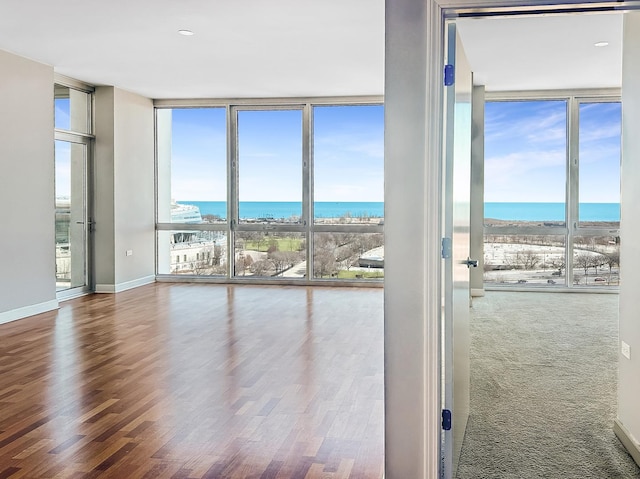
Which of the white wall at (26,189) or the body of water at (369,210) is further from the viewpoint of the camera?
the body of water at (369,210)

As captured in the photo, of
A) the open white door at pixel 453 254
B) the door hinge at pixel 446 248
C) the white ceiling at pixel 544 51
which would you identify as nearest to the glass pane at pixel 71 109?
the white ceiling at pixel 544 51

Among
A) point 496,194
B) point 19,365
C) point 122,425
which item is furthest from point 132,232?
point 122,425

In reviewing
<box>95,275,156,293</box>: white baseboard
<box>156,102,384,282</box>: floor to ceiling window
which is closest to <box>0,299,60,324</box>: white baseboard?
<box>95,275,156,293</box>: white baseboard

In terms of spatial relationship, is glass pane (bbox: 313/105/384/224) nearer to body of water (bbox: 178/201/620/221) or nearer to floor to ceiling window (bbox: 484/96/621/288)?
body of water (bbox: 178/201/620/221)

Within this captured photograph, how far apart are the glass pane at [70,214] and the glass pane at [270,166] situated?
2.29 metres

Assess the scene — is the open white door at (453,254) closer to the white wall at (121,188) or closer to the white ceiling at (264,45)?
the white ceiling at (264,45)

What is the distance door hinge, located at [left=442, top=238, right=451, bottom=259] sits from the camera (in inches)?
106

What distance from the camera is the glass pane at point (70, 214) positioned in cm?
783

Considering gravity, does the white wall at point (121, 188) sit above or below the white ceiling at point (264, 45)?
below

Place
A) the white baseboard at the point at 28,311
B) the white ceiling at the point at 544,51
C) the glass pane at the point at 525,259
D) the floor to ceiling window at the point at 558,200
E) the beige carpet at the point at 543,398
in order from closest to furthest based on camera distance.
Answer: the beige carpet at the point at 543,398 → the white ceiling at the point at 544,51 → the white baseboard at the point at 28,311 → the floor to ceiling window at the point at 558,200 → the glass pane at the point at 525,259

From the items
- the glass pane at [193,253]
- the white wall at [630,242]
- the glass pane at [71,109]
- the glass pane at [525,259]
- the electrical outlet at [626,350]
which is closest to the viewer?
the white wall at [630,242]

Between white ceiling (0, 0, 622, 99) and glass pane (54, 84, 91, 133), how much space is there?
0.93 ft

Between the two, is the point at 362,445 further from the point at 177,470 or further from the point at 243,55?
the point at 243,55

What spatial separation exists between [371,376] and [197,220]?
19.4 ft
